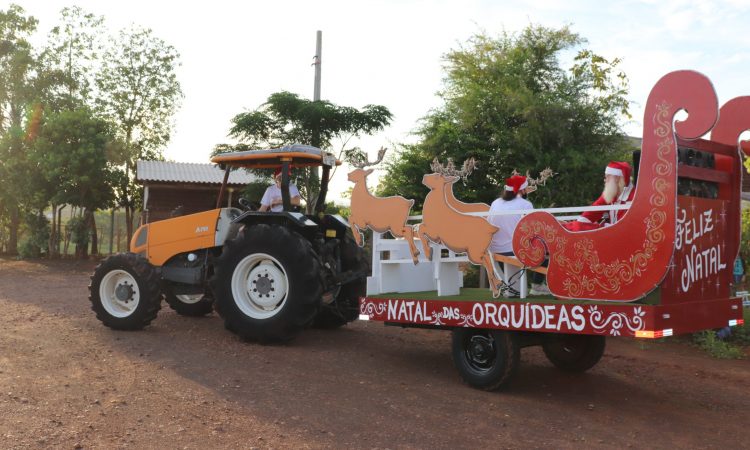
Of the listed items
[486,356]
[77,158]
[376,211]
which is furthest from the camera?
[77,158]

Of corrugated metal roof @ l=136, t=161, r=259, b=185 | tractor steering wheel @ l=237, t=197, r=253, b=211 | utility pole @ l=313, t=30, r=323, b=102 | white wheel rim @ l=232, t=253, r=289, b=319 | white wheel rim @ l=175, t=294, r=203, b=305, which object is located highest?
utility pole @ l=313, t=30, r=323, b=102

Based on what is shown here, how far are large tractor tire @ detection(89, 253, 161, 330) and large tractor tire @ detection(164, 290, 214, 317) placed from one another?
960mm

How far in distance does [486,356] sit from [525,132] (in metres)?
7.90

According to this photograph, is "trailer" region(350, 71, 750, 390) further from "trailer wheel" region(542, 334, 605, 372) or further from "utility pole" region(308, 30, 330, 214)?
"utility pole" region(308, 30, 330, 214)

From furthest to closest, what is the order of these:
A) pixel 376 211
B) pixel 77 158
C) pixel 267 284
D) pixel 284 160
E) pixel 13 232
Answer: pixel 13 232, pixel 77 158, pixel 284 160, pixel 267 284, pixel 376 211

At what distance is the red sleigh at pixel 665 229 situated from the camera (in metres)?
4.89

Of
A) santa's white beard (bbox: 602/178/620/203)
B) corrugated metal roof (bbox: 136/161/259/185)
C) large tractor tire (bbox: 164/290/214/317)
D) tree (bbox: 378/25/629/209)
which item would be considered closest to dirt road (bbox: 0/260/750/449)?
large tractor tire (bbox: 164/290/214/317)

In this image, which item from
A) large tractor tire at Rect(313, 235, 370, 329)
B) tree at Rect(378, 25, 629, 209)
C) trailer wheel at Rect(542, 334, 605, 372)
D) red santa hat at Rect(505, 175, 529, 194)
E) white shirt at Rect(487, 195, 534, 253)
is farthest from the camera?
tree at Rect(378, 25, 629, 209)

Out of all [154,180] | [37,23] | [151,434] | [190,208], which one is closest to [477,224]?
[151,434]

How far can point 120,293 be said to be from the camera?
27.6 ft

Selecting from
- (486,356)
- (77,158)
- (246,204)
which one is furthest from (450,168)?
(77,158)

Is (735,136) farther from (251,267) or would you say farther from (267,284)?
(251,267)

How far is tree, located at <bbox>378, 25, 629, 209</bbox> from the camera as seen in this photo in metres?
12.7

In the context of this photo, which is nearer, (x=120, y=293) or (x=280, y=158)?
(x=280, y=158)
